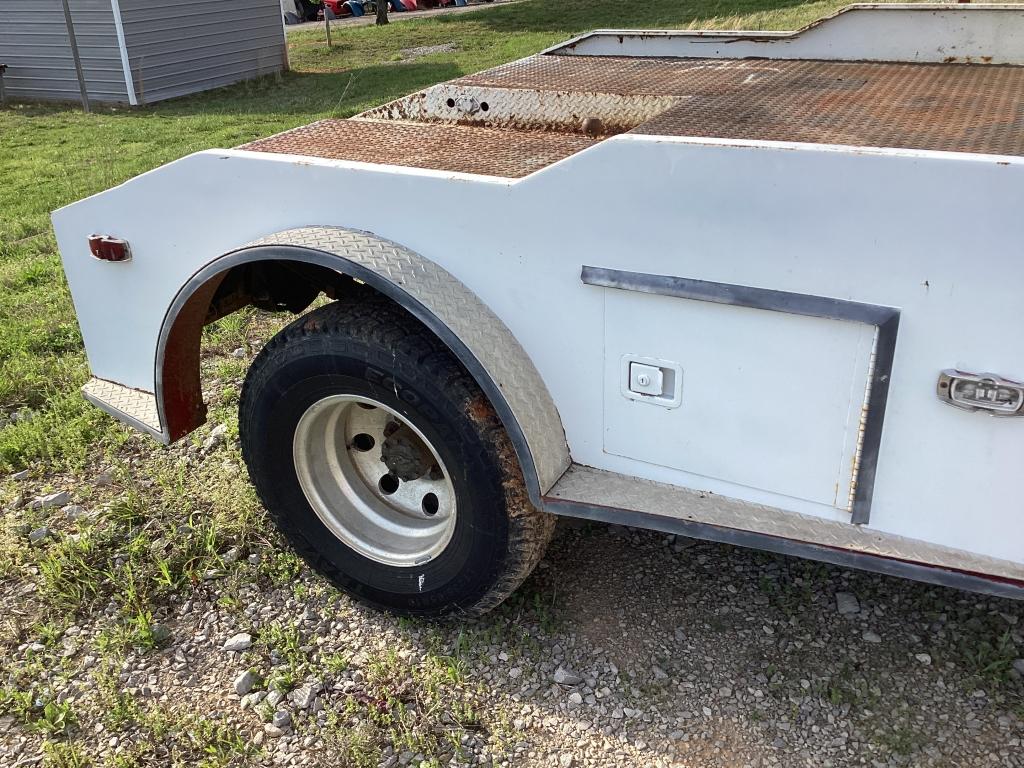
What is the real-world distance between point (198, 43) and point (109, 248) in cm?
1484

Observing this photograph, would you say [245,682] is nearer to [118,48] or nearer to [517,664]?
[517,664]

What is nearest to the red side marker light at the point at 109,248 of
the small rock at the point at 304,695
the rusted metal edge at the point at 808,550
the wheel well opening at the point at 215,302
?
the wheel well opening at the point at 215,302

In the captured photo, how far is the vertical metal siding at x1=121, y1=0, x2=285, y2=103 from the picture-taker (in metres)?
14.8

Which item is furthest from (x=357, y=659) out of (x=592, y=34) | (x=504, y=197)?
(x=592, y=34)

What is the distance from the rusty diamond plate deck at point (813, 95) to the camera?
204cm

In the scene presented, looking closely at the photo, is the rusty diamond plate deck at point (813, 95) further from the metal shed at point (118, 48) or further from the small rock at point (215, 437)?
the metal shed at point (118, 48)

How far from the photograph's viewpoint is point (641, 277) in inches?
79.9

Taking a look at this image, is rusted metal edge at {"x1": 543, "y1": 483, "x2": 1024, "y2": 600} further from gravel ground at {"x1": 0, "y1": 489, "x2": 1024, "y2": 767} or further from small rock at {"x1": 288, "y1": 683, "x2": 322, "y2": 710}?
small rock at {"x1": 288, "y1": 683, "x2": 322, "y2": 710}

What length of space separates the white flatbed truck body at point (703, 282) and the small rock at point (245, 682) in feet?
2.62

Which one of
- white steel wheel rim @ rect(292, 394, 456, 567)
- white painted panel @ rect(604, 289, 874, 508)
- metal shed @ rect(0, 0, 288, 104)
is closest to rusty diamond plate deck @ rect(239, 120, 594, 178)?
white painted panel @ rect(604, 289, 874, 508)

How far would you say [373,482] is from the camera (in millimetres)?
2805

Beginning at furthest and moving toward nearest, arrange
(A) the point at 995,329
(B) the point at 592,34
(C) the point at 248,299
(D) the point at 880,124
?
1. (B) the point at 592,34
2. (C) the point at 248,299
3. (D) the point at 880,124
4. (A) the point at 995,329

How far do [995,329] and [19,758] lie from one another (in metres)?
2.55

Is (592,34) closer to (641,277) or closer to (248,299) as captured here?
(248,299)
